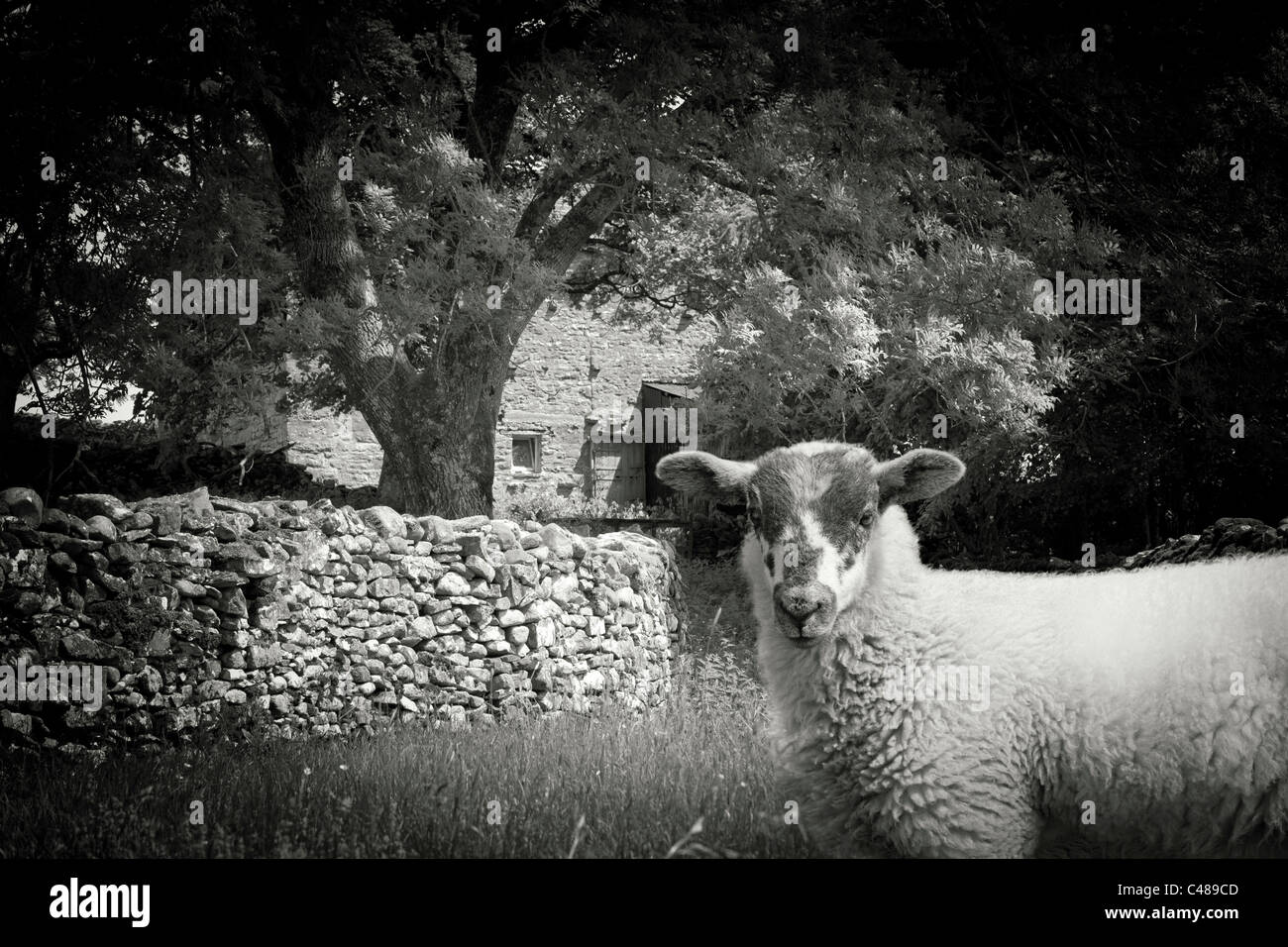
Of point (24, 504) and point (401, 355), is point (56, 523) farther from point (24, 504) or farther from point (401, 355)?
point (401, 355)

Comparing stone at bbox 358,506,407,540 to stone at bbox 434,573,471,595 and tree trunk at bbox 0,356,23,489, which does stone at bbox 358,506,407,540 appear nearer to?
stone at bbox 434,573,471,595

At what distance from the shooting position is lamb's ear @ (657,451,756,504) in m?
4.37

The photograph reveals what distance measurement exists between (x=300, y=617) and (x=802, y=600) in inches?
192

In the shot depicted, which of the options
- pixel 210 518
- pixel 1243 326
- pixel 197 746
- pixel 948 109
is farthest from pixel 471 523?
pixel 1243 326

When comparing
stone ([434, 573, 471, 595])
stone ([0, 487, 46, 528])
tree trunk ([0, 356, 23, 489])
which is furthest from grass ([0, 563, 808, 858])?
tree trunk ([0, 356, 23, 489])

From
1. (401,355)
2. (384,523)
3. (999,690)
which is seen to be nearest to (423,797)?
(999,690)

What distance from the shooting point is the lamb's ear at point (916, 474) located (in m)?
4.27

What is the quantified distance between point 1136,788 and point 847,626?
3.80 feet

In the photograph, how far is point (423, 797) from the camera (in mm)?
4887

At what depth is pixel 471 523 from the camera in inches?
333

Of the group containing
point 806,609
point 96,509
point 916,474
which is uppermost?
point 916,474

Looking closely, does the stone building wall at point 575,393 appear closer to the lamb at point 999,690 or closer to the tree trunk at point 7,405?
the tree trunk at point 7,405

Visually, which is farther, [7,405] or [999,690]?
[7,405]

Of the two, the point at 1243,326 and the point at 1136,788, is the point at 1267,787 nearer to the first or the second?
the point at 1136,788
